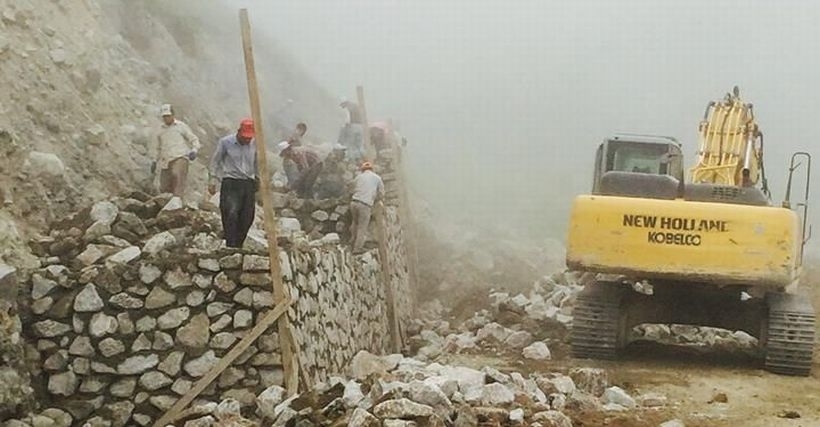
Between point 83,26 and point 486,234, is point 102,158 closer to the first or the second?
point 83,26

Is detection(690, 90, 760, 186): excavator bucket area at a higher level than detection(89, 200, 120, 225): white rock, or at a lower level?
higher

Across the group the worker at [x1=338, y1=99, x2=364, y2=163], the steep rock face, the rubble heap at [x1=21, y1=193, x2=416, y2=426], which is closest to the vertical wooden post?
the rubble heap at [x1=21, y1=193, x2=416, y2=426]

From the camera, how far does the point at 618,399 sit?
9.17m

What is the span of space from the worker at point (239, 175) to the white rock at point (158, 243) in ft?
2.06

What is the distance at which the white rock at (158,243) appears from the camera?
914 centimetres

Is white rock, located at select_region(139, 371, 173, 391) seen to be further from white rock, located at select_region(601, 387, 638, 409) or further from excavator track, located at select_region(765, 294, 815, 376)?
excavator track, located at select_region(765, 294, 815, 376)

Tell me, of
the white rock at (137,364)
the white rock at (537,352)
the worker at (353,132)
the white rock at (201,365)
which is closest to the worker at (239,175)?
the white rock at (201,365)

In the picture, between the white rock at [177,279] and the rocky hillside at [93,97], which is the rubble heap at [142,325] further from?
the rocky hillside at [93,97]

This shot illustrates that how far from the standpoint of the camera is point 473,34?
46688mm

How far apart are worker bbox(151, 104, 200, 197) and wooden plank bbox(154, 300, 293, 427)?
4.01 meters

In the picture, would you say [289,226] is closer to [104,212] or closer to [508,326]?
[104,212]

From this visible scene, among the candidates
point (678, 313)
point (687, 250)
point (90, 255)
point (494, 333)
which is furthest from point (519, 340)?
point (90, 255)

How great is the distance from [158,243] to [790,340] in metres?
6.97

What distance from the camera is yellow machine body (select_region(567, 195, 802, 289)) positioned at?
11.4 metres
